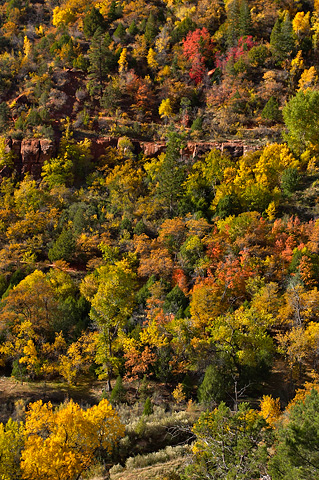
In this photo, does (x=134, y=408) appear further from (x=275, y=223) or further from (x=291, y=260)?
(x=275, y=223)

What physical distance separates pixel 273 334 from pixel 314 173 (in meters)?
24.9

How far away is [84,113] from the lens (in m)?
60.6

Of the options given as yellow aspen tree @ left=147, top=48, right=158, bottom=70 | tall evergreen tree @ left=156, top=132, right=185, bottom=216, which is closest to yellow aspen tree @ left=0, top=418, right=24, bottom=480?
tall evergreen tree @ left=156, top=132, right=185, bottom=216

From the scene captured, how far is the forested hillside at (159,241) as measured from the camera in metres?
19.6

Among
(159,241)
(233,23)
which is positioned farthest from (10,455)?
(233,23)

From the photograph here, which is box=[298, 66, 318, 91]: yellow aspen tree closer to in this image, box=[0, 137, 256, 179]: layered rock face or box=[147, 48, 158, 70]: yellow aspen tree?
box=[0, 137, 256, 179]: layered rock face

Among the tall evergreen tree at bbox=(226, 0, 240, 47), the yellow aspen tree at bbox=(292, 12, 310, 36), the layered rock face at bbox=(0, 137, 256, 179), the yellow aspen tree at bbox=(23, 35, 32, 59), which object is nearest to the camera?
the layered rock face at bbox=(0, 137, 256, 179)

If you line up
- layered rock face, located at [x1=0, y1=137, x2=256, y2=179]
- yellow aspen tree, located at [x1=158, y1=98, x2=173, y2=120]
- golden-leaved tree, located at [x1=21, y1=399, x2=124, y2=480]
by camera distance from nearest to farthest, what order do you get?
golden-leaved tree, located at [x1=21, y1=399, x2=124, y2=480]
layered rock face, located at [x1=0, y1=137, x2=256, y2=179]
yellow aspen tree, located at [x1=158, y1=98, x2=173, y2=120]

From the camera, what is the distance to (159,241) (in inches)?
1690

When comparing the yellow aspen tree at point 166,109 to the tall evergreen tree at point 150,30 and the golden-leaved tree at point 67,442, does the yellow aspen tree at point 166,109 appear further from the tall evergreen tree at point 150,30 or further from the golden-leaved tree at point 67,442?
the golden-leaved tree at point 67,442

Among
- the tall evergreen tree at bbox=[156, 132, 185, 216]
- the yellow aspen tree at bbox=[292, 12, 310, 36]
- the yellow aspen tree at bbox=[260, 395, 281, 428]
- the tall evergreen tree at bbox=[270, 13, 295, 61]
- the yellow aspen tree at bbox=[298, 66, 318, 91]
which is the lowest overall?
the yellow aspen tree at bbox=[260, 395, 281, 428]

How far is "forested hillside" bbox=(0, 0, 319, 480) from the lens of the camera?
64.4 feet

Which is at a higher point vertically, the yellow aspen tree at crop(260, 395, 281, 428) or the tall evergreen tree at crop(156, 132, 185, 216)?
the tall evergreen tree at crop(156, 132, 185, 216)

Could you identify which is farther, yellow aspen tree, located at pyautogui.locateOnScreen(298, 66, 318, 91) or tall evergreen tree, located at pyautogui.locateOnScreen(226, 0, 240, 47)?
tall evergreen tree, located at pyautogui.locateOnScreen(226, 0, 240, 47)
